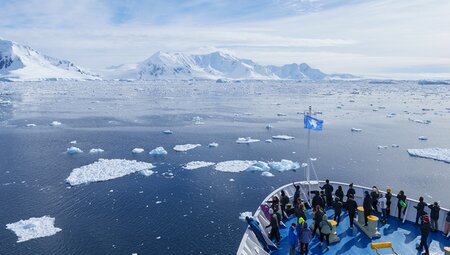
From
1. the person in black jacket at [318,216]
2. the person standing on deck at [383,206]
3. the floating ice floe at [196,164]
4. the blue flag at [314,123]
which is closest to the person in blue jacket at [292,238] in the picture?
the person in black jacket at [318,216]

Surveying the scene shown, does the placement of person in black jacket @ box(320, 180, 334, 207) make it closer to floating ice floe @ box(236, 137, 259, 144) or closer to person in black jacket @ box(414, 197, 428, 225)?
person in black jacket @ box(414, 197, 428, 225)

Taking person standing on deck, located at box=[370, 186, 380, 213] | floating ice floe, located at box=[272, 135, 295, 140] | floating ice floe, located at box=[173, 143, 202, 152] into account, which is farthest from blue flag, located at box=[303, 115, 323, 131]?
floating ice floe, located at box=[272, 135, 295, 140]

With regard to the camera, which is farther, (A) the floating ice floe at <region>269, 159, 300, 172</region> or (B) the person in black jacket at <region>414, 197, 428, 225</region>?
(A) the floating ice floe at <region>269, 159, 300, 172</region>

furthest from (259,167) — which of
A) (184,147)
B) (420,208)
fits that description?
(420,208)

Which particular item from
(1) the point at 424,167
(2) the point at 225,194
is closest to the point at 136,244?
(2) the point at 225,194

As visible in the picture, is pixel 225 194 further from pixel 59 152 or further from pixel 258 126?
pixel 258 126
